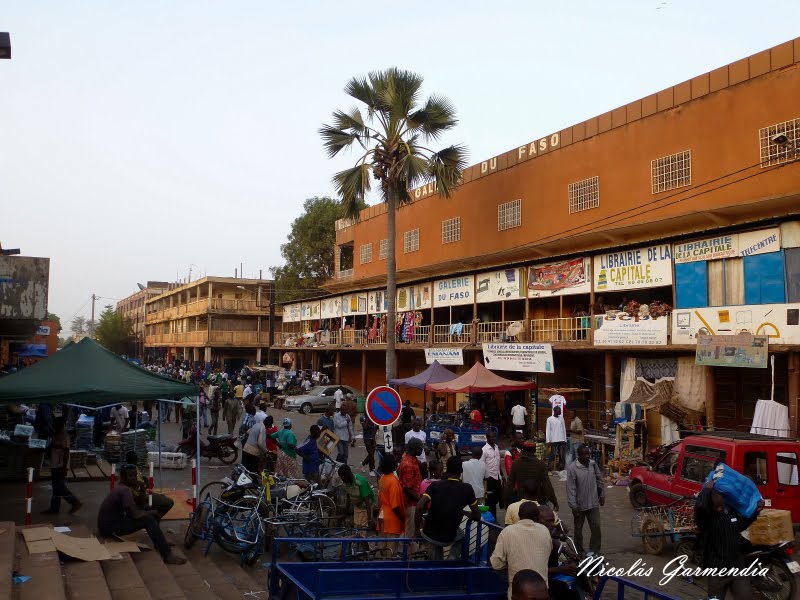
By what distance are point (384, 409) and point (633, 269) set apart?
12575 millimetres

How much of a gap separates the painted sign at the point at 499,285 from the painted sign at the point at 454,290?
0.52 meters

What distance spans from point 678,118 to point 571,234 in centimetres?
543

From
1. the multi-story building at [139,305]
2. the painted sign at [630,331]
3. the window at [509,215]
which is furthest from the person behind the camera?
the multi-story building at [139,305]

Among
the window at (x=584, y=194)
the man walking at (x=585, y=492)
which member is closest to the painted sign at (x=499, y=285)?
the window at (x=584, y=194)

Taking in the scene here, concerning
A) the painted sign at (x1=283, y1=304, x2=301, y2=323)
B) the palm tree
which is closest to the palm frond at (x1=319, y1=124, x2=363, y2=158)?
the palm tree

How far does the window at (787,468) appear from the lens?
378 inches

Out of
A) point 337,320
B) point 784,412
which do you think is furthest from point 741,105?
point 337,320

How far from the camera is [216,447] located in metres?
16.3

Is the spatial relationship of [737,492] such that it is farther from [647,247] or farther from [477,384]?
[647,247]

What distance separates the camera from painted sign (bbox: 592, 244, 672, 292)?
19.0 m

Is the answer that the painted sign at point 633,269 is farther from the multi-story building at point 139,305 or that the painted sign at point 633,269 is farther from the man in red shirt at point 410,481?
the multi-story building at point 139,305

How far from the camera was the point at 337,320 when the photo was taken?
4059 centimetres

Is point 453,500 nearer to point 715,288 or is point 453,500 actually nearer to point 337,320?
point 715,288

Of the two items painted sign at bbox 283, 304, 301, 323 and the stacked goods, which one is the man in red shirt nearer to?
the stacked goods
